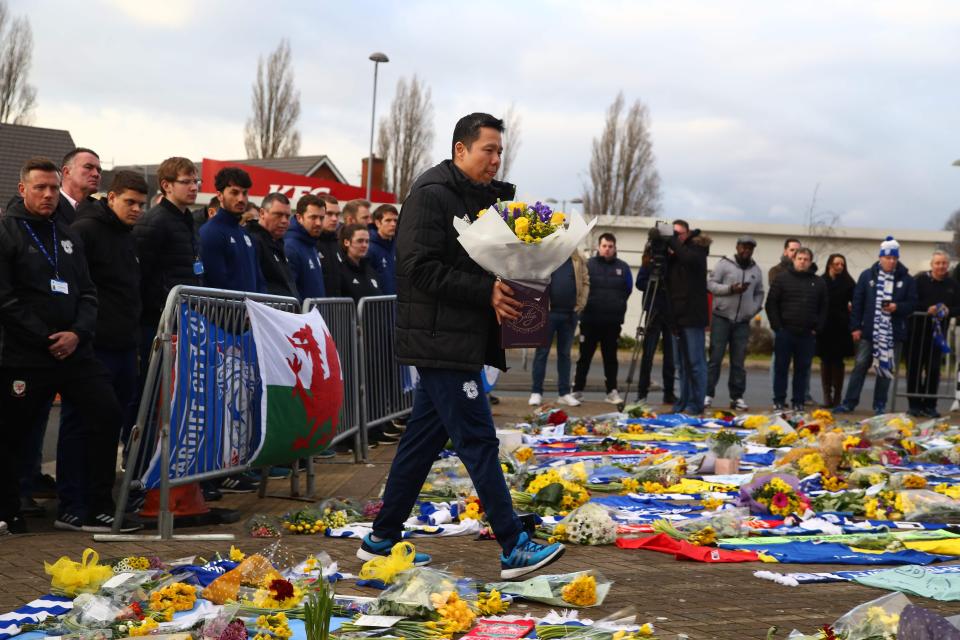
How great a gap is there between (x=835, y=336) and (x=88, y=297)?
43.9 ft

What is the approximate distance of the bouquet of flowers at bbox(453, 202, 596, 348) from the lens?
5.68m

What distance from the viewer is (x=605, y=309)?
56.2ft

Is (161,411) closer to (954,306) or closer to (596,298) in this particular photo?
(596,298)

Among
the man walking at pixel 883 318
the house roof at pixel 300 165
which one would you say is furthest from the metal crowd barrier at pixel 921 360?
the house roof at pixel 300 165

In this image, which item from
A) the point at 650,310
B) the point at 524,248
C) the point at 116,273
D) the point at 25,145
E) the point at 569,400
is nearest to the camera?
the point at 524,248

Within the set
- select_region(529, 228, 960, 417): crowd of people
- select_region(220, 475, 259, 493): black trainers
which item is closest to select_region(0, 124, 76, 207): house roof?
select_region(529, 228, 960, 417): crowd of people

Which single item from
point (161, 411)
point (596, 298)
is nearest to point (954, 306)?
point (596, 298)

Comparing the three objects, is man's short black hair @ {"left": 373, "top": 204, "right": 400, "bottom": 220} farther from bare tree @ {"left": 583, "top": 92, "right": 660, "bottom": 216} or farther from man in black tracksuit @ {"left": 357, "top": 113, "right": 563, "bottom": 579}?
bare tree @ {"left": 583, "top": 92, "right": 660, "bottom": 216}

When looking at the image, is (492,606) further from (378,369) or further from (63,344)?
(378,369)

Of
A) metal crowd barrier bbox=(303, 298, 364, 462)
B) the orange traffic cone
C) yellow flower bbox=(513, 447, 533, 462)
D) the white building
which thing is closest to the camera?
the orange traffic cone

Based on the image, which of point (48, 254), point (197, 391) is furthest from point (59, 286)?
point (197, 391)

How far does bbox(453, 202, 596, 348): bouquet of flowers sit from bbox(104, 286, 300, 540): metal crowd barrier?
2.17 meters

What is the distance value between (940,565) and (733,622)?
6.57 feet

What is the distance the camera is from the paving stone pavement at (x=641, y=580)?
530cm
